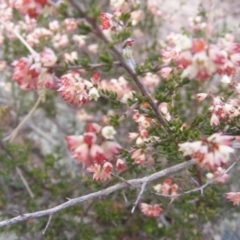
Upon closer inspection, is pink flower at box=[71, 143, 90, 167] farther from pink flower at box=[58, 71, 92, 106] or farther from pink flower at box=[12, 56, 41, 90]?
pink flower at box=[58, 71, 92, 106]

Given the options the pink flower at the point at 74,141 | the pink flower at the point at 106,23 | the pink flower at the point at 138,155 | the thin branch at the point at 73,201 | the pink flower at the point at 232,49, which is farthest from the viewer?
the pink flower at the point at 138,155

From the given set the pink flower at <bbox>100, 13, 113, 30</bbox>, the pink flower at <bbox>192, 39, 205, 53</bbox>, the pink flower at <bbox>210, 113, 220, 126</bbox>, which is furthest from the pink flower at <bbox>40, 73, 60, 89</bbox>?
the pink flower at <bbox>210, 113, 220, 126</bbox>

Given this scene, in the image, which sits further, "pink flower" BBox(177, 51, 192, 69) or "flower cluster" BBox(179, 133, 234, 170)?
"flower cluster" BBox(179, 133, 234, 170)

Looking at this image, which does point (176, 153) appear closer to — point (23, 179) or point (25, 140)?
point (23, 179)

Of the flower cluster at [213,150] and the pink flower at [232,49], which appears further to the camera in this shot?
the pink flower at [232,49]

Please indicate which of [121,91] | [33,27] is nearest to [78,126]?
[33,27]

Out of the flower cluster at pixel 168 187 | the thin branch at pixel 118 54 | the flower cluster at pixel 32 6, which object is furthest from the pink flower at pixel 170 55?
the flower cluster at pixel 168 187

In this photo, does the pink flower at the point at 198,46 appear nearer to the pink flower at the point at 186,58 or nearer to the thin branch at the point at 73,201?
the pink flower at the point at 186,58

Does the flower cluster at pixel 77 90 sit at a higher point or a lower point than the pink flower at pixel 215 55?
lower

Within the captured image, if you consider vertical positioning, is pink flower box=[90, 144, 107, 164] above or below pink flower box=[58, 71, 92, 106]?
below
